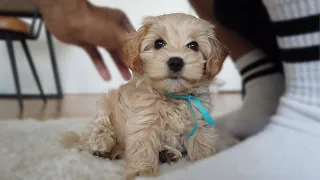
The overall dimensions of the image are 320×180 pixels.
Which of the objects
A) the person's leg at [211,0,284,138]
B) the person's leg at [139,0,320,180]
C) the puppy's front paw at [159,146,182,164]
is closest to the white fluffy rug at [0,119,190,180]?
the puppy's front paw at [159,146,182,164]

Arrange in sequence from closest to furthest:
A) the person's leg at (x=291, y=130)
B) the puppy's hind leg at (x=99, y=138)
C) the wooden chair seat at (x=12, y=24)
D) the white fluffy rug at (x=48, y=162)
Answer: the person's leg at (x=291, y=130)
the white fluffy rug at (x=48, y=162)
the puppy's hind leg at (x=99, y=138)
the wooden chair seat at (x=12, y=24)

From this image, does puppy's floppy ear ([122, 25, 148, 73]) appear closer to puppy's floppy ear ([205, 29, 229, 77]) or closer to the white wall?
puppy's floppy ear ([205, 29, 229, 77])

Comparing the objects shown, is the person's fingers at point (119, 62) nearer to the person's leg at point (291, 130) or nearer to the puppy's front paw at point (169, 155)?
the puppy's front paw at point (169, 155)

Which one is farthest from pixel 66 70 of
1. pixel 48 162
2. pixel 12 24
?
pixel 48 162

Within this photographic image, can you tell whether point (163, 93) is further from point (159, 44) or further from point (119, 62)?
point (119, 62)

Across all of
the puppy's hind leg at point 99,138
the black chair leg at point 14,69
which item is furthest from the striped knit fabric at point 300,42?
the black chair leg at point 14,69

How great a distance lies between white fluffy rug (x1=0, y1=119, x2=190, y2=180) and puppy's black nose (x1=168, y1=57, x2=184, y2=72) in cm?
21

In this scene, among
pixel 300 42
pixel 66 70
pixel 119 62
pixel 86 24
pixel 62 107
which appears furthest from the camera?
pixel 66 70

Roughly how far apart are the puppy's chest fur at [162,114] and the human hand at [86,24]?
15 cm

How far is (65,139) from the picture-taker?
1.03 m

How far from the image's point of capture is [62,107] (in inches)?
77.9

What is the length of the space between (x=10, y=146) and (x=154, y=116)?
0.42m

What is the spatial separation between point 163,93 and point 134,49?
4.3 inches

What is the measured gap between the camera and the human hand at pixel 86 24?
96 centimetres
